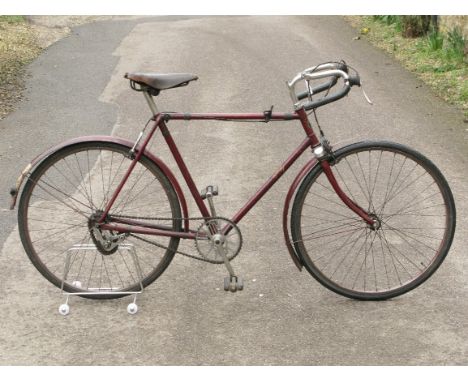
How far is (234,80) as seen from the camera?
34.1ft

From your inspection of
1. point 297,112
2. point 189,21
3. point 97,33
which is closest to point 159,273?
point 297,112

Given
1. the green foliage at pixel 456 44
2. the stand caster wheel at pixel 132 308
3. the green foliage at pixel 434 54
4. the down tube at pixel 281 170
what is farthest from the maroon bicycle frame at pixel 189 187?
the green foliage at pixel 456 44

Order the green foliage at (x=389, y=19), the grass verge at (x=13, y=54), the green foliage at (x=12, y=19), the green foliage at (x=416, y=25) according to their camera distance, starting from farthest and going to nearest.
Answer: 1. the green foliage at (x=389, y=19)
2. the green foliage at (x=12, y=19)
3. the green foliage at (x=416, y=25)
4. the grass verge at (x=13, y=54)

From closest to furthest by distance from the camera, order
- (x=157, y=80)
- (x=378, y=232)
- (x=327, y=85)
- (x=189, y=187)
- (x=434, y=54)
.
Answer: (x=157, y=80) < (x=327, y=85) < (x=189, y=187) < (x=378, y=232) < (x=434, y=54)

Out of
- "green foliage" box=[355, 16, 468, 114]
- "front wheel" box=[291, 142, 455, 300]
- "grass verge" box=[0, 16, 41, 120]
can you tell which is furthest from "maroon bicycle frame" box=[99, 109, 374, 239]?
"green foliage" box=[355, 16, 468, 114]

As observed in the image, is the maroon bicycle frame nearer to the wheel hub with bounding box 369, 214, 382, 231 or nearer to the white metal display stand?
the wheel hub with bounding box 369, 214, 382, 231

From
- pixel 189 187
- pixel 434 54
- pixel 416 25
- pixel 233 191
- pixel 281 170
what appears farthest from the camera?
pixel 416 25

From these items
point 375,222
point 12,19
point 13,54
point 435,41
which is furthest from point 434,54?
point 375,222

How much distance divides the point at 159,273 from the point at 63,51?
7225mm

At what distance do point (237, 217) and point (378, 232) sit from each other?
1.16 meters

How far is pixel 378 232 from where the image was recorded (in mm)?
5691

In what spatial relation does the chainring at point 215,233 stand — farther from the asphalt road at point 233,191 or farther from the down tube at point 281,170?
the asphalt road at point 233,191

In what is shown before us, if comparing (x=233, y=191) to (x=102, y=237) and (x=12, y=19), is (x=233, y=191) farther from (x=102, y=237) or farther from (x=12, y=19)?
(x=12, y=19)

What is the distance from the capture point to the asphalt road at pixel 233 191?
15.3ft
